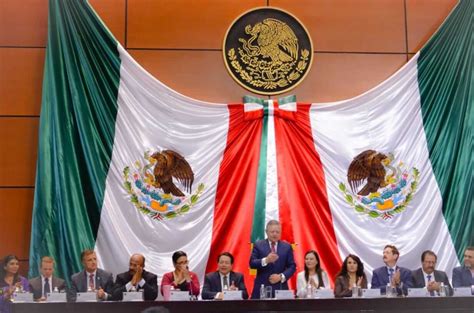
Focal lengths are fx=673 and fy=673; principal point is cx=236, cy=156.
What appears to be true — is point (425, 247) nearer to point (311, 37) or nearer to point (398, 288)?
point (398, 288)

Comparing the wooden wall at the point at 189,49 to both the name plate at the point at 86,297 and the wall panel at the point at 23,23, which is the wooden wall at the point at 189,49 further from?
the name plate at the point at 86,297

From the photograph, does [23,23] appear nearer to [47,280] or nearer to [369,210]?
[47,280]

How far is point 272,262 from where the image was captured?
5.80 meters

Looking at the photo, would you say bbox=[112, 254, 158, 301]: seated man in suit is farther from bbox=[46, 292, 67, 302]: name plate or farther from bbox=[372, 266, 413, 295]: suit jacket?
bbox=[372, 266, 413, 295]: suit jacket

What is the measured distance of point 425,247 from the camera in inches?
267

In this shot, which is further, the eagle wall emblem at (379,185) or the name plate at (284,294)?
the eagle wall emblem at (379,185)

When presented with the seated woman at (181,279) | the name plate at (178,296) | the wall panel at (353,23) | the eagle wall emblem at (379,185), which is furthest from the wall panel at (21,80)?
the eagle wall emblem at (379,185)

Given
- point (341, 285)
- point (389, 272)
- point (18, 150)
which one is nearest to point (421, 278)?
point (389, 272)

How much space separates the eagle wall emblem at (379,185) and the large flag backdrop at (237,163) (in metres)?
0.01

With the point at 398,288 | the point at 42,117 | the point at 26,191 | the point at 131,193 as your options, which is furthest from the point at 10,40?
the point at 398,288

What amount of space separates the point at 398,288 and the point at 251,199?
1.91 metres

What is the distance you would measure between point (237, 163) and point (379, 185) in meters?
1.50

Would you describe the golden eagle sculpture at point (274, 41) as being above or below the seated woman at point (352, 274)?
above

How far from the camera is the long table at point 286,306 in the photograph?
4363mm
